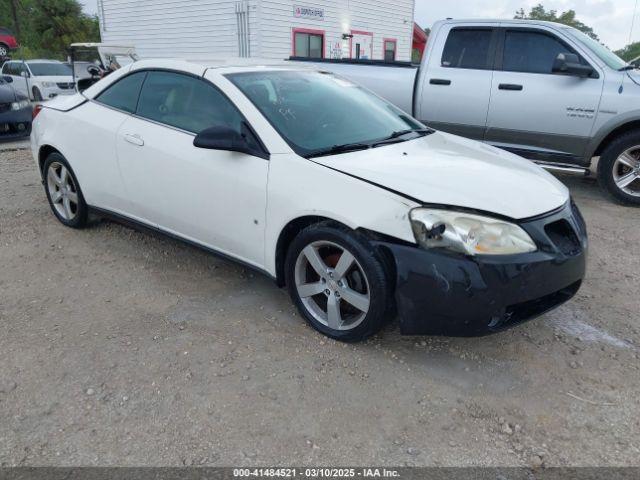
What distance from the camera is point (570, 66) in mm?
5664

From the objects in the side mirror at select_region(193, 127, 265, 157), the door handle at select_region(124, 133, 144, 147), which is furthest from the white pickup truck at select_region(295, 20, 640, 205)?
the side mirror at select_region(193, 127, 265, 157)

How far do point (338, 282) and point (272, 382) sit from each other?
65 centimetres

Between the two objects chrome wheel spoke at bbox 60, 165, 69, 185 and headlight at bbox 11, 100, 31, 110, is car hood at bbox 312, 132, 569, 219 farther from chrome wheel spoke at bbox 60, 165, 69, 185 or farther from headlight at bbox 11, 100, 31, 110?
headlight at bbox 11, 100, 31, 110

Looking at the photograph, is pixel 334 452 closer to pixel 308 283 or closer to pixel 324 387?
pixel 324 387

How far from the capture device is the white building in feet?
47.2

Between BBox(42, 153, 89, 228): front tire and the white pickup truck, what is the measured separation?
3.12 m

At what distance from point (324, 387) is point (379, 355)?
423 mm

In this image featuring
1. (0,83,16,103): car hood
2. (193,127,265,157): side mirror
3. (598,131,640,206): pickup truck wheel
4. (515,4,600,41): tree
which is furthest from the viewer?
(515,4,600,41): tree

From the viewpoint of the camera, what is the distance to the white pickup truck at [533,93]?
18.8 ft

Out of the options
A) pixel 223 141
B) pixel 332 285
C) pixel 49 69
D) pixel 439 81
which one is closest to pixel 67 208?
pixel 223 141

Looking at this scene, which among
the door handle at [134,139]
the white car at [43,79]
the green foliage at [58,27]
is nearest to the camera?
the door handle at [134,139]

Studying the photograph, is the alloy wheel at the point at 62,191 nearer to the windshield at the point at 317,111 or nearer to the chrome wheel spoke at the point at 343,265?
the windshield at the point at 317,111

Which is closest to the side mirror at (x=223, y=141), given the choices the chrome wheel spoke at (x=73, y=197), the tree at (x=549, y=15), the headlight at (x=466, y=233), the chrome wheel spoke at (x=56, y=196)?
the headlight at (x=466, y=233)

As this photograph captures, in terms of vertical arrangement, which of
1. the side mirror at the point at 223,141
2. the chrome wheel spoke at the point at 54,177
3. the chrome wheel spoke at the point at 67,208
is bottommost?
the chrome wheel spoke at the point at 67,208
